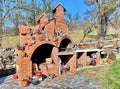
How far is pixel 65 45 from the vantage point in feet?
40.8

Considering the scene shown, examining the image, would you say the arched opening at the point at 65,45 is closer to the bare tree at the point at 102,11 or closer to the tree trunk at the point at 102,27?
the bare tree at the point at 102,11

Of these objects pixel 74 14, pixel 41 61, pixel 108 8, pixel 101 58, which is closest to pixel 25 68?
pixel 41 61

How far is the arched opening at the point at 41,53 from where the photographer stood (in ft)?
38.0

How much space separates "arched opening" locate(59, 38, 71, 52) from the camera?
12.1 meters

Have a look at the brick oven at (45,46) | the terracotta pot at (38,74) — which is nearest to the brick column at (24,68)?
the brick oven at (45,46)

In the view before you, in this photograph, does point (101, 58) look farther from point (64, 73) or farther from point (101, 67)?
point (64, 73)

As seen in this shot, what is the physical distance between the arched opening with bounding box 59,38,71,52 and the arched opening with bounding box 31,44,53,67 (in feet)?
2.28

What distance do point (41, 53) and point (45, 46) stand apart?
1.96 ft

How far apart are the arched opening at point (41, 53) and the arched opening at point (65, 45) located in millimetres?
695

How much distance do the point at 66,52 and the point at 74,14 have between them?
14.6 m

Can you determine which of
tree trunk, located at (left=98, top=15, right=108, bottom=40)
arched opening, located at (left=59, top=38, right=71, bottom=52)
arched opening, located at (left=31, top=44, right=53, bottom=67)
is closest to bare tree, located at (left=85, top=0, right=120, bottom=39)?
tree trunk, located at (left=98, top=15, right=108, bottom=40)

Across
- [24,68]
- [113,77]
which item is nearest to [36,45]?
[24,68]

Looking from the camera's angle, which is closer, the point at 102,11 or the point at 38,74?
the point at 38,74

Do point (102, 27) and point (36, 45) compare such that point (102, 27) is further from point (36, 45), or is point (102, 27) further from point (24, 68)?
point (24, 68)
